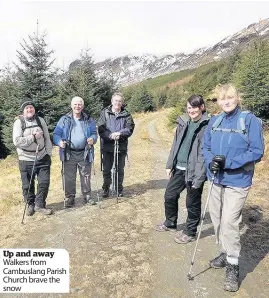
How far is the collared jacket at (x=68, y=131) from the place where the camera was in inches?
304

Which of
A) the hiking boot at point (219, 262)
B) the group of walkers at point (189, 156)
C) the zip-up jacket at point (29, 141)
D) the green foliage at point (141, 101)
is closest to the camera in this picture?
the group of walkers at point (189, 156)

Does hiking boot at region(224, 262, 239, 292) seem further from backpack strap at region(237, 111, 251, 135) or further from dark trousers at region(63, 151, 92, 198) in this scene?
dark trousers at region(63, 151, 92, 198)

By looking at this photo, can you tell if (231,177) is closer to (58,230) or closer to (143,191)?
(58,230)

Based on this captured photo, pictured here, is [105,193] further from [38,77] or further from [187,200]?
[38,77]

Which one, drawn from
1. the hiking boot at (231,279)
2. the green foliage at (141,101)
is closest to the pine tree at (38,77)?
the hiking boot at (231,279)

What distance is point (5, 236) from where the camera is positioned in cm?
661

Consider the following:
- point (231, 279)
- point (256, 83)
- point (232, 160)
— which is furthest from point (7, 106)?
point (231, 279)

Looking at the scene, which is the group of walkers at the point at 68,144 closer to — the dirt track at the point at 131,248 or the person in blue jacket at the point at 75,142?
the person in blue jacket at the point at 75,142

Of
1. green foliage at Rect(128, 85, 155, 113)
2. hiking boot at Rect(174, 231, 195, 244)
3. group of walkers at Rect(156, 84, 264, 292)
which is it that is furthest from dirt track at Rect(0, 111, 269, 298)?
green foliage at Rect(128, 85, 155, 113)

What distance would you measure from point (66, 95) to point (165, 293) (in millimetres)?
21716

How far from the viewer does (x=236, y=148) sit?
185 inches

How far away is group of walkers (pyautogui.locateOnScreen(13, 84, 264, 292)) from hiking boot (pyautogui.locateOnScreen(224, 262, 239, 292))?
0.01m
